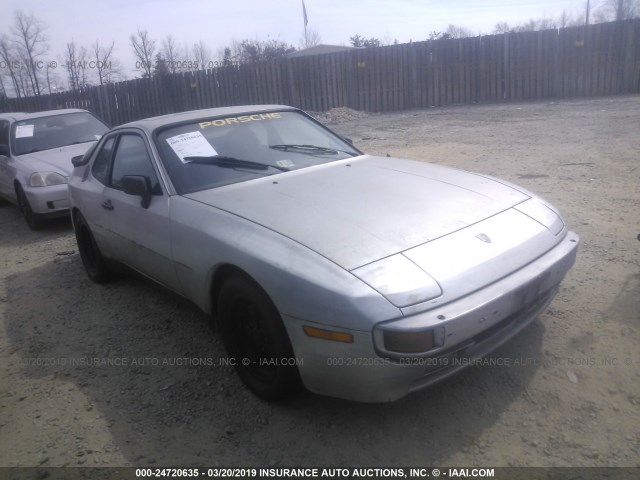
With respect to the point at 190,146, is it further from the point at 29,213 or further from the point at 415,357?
the point at 29,213

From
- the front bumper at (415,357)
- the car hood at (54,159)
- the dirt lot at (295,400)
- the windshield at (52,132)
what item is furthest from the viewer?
the windshield at (52,132)

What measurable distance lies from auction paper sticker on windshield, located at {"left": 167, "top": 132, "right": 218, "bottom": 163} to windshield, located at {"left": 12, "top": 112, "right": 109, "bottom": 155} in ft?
17.3

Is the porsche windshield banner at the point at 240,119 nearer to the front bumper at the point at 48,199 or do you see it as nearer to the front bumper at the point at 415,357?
the front bumper at the point at 415,357

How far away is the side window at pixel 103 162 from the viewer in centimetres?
443

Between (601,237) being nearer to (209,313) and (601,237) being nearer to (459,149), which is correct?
(209,313)

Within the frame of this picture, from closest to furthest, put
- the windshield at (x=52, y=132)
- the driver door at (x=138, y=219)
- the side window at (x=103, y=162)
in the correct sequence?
the driver door at (x=138, y=219), the side window at (x=103, y=162), the windshield at (x=52, y=132)

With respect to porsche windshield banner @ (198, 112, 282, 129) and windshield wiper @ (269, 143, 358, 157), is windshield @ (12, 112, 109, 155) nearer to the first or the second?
porsche windshield banner @ (198, 112, 282, 129)

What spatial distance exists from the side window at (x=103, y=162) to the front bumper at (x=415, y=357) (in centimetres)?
278

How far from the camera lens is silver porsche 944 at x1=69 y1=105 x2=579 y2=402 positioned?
224 centimetres

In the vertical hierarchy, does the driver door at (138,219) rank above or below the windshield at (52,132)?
below

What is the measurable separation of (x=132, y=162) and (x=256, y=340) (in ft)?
6.56

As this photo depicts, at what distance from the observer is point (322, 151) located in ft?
13.3

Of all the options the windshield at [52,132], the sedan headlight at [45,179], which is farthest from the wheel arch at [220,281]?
the windshield at [52,132]

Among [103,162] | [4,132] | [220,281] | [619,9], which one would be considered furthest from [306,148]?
[619,9]
